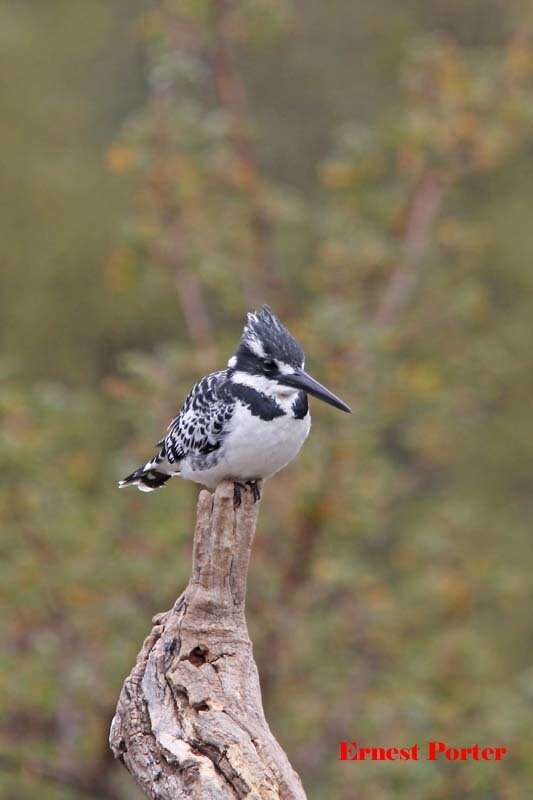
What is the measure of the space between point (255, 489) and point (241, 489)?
0.10 m

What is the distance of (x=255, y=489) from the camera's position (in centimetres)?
520

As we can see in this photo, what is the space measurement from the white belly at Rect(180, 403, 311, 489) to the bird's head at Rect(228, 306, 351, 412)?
125mm

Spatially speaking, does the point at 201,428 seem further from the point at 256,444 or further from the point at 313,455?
the point at 313,455

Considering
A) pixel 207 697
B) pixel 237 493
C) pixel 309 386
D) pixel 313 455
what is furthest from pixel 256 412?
pixel 313 455

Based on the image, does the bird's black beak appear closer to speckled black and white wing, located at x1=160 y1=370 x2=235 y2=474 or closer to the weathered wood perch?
speckled black and white wing, located at x1=160 y1=370 x2=235 y2=474

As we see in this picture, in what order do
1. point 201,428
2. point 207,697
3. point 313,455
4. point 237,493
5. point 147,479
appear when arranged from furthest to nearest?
1. point 313,455
2. point 147,479
3. point 201,428
4. point 237,493
5. point 207,697

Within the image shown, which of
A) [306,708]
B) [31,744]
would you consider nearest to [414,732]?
[306,708]

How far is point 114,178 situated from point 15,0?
2903mm

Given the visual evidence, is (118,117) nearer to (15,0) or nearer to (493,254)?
(15,0)

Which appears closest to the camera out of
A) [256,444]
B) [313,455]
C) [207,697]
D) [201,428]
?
[207,697]

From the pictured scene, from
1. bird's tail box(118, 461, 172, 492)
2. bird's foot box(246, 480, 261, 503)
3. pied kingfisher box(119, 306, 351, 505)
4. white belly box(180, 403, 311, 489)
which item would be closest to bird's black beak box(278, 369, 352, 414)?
pied kingfisher box(119, 306, 351, 505)

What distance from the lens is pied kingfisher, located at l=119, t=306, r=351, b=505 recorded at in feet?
16.9

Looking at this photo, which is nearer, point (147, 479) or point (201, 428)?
point (201, 428)

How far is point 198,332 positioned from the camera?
986cm
